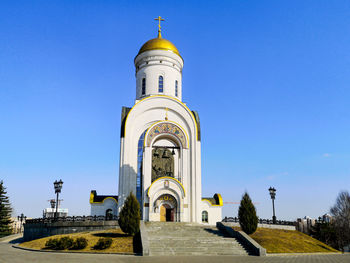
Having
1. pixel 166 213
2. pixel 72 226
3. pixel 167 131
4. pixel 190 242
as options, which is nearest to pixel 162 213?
pixel 166 213

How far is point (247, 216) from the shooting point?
18828 millimetres

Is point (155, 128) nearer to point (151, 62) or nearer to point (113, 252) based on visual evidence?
point (151, 62)

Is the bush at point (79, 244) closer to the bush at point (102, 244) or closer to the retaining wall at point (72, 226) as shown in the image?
the bush at point (102, 244)

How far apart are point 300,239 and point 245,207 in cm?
457

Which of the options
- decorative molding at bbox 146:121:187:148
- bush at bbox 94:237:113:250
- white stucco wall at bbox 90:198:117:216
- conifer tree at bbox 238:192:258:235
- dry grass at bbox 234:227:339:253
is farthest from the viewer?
white stucco wall at bbox 90:198:117:216

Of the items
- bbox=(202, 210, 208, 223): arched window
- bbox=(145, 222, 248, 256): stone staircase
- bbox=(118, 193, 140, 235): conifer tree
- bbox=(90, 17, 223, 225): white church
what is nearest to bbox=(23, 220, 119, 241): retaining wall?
bbox=(145, 222, 248, 256): stone staircase

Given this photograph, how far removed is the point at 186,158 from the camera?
27.0 meters

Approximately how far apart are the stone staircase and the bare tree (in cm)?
2480

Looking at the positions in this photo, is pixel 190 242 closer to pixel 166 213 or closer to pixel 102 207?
pixel 166 213

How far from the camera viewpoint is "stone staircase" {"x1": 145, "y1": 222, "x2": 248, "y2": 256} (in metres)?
15.3

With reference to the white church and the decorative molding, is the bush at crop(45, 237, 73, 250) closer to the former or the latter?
the white church

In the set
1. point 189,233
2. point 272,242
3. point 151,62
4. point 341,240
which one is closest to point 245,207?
point 272,242

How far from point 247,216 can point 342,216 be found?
1200 inches

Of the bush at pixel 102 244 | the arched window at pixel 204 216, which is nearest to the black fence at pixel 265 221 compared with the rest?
the arched window at pixel 204 216
